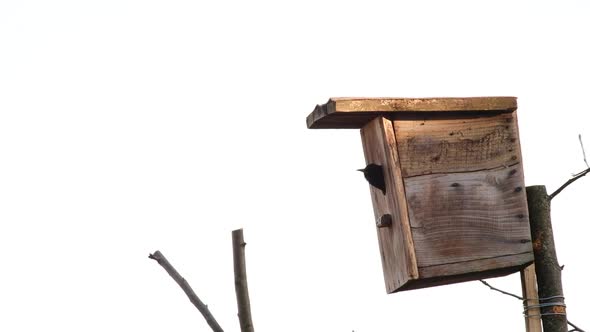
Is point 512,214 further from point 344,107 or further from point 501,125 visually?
point 344,107

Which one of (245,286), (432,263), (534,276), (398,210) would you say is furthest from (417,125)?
(245,286)

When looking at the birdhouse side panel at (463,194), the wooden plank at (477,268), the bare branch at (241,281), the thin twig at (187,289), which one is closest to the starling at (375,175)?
the birdhouse side panel at (463,194)

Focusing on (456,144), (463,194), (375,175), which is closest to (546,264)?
(463,194)

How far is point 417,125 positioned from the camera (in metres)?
3.04

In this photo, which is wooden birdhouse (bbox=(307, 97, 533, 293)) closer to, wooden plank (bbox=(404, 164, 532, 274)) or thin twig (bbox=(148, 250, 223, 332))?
wooden plank (bbox=(404, 164, 532, 274))

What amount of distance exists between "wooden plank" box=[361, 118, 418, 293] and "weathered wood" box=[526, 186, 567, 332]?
0.48m

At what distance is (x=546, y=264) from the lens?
2967mm

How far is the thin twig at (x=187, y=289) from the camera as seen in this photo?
2363 millimetres

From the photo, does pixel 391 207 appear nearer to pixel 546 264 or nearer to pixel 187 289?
pixel 546 264

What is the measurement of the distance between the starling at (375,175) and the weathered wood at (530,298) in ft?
2.04

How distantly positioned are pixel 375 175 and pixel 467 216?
1.25ft

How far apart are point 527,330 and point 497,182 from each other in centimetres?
56

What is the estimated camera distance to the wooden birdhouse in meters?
2.95

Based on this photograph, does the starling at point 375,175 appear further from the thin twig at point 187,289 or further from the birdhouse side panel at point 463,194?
the thin twig at point 187,289
